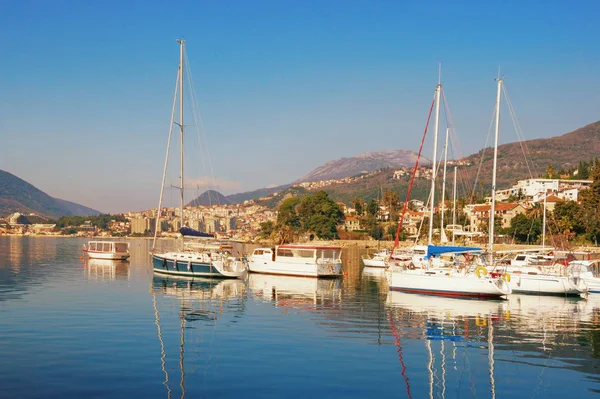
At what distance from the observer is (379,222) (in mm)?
149125

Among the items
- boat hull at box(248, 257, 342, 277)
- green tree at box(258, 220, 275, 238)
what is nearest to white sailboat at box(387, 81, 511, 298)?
boat hull at box(248, 257, 342, 277)

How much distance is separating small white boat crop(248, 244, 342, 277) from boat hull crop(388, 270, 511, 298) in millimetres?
11863

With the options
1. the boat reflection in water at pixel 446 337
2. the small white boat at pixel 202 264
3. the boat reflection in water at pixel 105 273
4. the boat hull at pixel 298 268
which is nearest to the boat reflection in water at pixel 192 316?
the small white boat at pixel 202 264

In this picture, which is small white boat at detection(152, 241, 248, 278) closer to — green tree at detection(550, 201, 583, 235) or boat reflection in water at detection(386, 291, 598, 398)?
boat reflection in water at detection(386, 291, 598, 398)

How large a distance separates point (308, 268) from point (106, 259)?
30.0m

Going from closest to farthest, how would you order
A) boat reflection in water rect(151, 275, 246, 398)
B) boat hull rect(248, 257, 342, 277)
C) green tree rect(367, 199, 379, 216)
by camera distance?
boat reflection in water rect(151, 275, 246, 398), boat hull rect(248, 257, 342, 277), green tree rect(367, 199, 379, 216)

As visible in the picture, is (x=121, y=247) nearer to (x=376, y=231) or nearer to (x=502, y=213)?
(x=376, y=231)

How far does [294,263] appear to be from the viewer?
50.6 m

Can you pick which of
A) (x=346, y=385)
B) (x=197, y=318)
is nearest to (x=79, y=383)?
(x=346, y=385)

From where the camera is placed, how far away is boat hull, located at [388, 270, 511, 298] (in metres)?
34.8

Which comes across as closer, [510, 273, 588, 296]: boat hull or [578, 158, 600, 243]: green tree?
[510, 273, 588, 296]: boat hull

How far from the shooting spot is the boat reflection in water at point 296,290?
106 ft

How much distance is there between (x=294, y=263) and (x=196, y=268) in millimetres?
8759

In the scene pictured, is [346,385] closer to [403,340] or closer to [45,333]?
[403,340]
